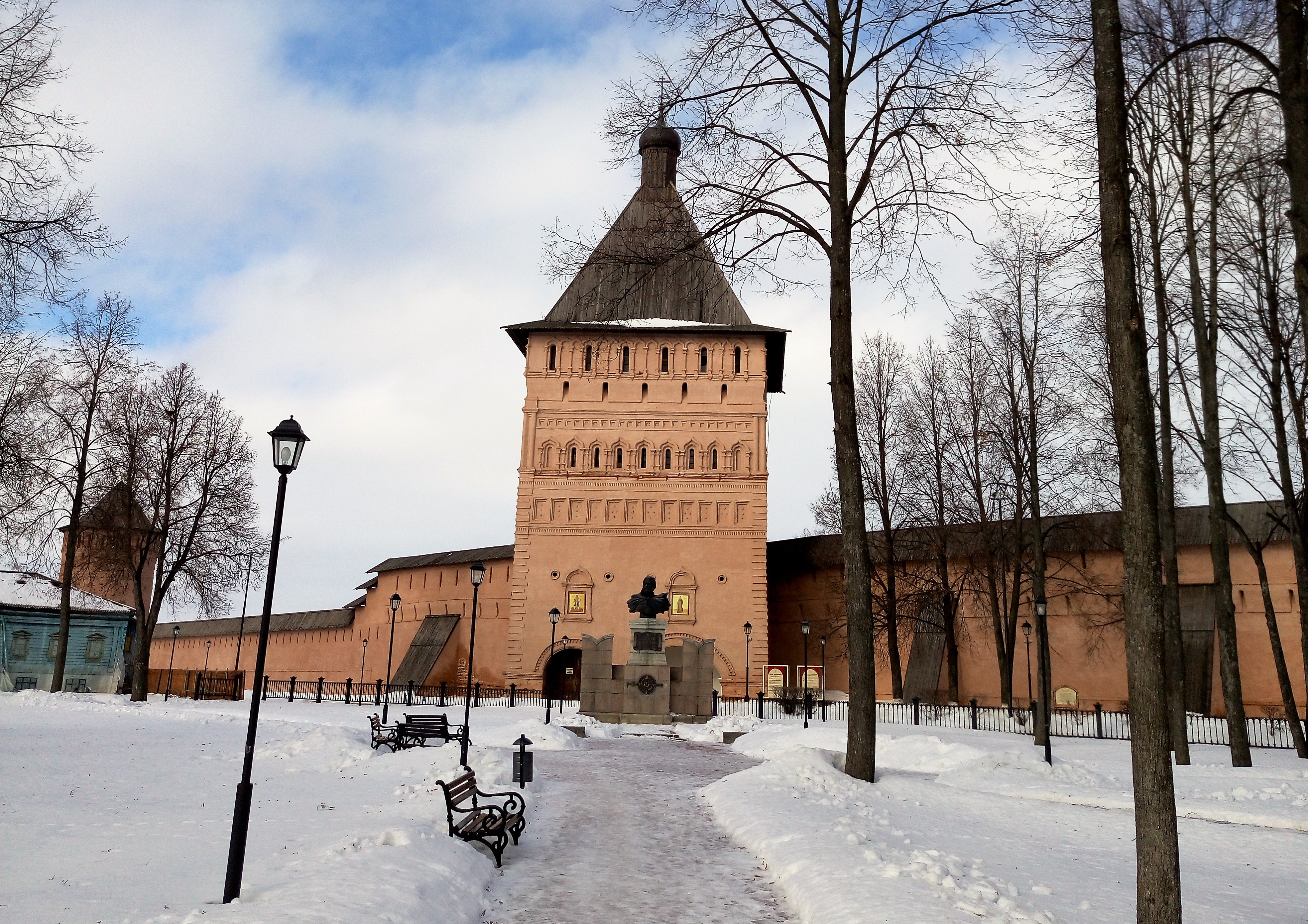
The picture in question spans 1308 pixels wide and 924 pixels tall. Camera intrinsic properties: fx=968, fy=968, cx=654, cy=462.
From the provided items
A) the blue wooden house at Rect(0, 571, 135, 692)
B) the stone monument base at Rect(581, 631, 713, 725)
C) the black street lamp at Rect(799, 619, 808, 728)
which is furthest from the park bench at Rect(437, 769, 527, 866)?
the blue wooden house at Rect(0, 571, 135, 692)

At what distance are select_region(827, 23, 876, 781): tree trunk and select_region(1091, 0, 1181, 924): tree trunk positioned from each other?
570 cm

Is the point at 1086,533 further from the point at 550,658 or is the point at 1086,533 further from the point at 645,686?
the point at 550,658

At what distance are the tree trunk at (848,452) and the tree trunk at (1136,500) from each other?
18.7 ft

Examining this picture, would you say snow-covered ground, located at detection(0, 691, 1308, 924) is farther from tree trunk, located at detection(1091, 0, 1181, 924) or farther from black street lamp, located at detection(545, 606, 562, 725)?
black street lamp, located at detection(545, 606, 562, 725)

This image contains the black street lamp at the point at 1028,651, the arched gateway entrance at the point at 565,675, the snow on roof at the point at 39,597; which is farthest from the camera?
the arched gateway entrance at the point at 565,675

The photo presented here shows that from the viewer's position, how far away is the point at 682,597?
3578 centimetres

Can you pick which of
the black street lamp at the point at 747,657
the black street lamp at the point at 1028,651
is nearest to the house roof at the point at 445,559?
the black street lamp at the point at 747,657

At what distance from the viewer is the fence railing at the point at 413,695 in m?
29.1

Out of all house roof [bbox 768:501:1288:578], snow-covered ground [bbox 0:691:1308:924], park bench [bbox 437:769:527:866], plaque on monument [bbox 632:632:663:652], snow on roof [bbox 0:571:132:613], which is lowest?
snow-covered ground [bbox 0:691:1308:924]

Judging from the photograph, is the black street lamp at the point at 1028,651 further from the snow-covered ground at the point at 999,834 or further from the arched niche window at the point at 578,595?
the arched niche window at the point at 578,595

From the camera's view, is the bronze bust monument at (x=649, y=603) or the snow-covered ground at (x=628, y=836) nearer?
the snow-covered ground at (x=628, y=836)

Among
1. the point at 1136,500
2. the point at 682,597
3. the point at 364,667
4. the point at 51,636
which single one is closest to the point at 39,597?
the point at 51,636

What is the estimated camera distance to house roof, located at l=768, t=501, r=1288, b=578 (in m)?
28.1

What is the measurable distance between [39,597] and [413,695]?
45.5ft
